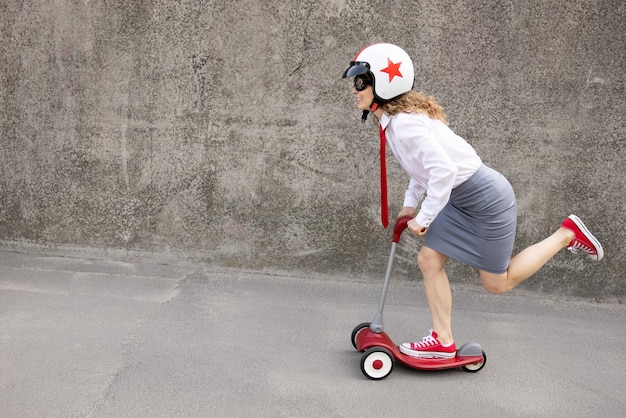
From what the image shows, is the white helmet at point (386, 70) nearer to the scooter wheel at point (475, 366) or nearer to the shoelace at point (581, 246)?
the shoelace at point (581, 246)

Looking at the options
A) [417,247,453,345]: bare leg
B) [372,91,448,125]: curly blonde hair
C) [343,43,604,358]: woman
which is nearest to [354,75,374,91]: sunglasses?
[343,43,604,358]: woman

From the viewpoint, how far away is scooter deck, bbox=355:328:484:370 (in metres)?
2.80

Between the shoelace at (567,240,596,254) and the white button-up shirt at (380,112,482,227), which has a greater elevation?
the white button-up shirt at (380,112,482,227)

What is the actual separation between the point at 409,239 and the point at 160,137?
1653mm

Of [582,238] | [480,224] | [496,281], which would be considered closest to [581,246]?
[582,238]

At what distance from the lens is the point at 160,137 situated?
3.90 meters

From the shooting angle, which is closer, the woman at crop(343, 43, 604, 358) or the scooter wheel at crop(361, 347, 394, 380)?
the woman at crop(343, 43, 604, 358)

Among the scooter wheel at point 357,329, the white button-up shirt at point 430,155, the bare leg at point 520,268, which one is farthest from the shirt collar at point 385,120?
the scooter wheel at point 357,329

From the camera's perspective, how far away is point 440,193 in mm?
2525

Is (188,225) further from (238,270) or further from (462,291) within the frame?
(462,291)

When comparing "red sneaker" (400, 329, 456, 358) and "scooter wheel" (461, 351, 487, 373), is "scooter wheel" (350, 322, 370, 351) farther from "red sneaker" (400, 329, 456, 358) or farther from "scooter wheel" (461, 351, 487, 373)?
"scooter wheel" (461, 351, 487, 373)

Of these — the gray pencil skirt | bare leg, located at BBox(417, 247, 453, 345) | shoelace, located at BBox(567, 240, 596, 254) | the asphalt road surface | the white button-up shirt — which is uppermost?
the white button-up shirt

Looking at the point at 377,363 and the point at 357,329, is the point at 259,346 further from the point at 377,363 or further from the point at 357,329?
the point at 377,363

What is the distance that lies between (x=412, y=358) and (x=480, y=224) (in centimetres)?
67
